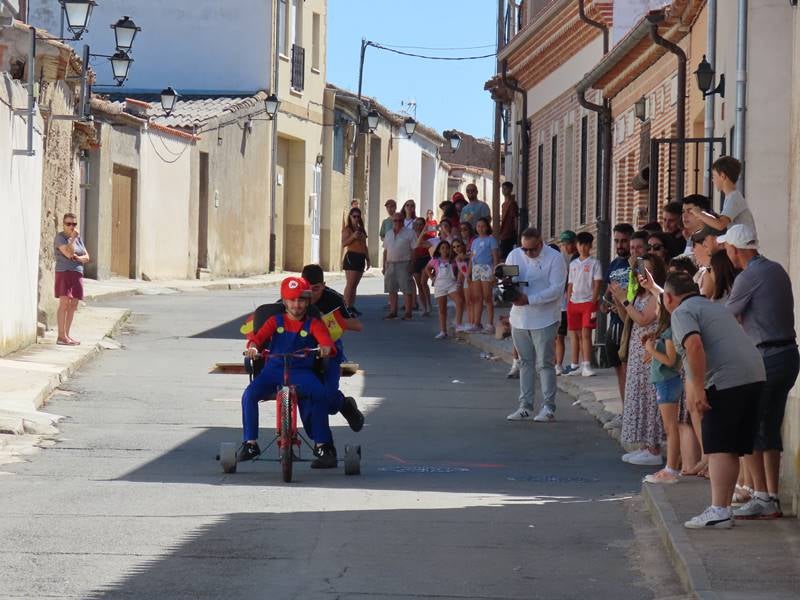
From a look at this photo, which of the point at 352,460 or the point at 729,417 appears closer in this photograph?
the point at 729,417

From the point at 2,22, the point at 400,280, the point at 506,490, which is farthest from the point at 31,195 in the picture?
the point at 506,490

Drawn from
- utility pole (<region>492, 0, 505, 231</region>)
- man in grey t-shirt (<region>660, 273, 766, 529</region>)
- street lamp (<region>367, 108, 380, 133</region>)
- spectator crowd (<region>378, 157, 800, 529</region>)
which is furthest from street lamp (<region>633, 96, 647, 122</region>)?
street lamp (<region>367, 108, 380, 133</region>)

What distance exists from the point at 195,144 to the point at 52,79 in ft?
58.5

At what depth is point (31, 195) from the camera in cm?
2131

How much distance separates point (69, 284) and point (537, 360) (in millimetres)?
7627

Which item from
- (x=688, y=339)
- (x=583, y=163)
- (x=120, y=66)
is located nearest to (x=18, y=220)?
(x=120, y=66)

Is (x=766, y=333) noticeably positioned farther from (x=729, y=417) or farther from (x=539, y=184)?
(x=539, y=184)

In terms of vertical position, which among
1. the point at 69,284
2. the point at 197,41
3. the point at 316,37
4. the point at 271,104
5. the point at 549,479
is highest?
the point at 316,37

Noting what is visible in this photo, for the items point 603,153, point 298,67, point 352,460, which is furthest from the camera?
point 298,67

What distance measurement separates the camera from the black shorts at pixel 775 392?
31.6 ft

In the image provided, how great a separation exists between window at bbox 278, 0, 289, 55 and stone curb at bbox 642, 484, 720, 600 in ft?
119

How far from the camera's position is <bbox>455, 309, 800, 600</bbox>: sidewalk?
25.2ft

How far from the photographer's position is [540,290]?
51.6ft

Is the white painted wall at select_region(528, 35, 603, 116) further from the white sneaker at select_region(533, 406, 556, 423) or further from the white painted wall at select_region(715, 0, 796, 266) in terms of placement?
the white sneaker at select_region(533, 406, 556, 423)
